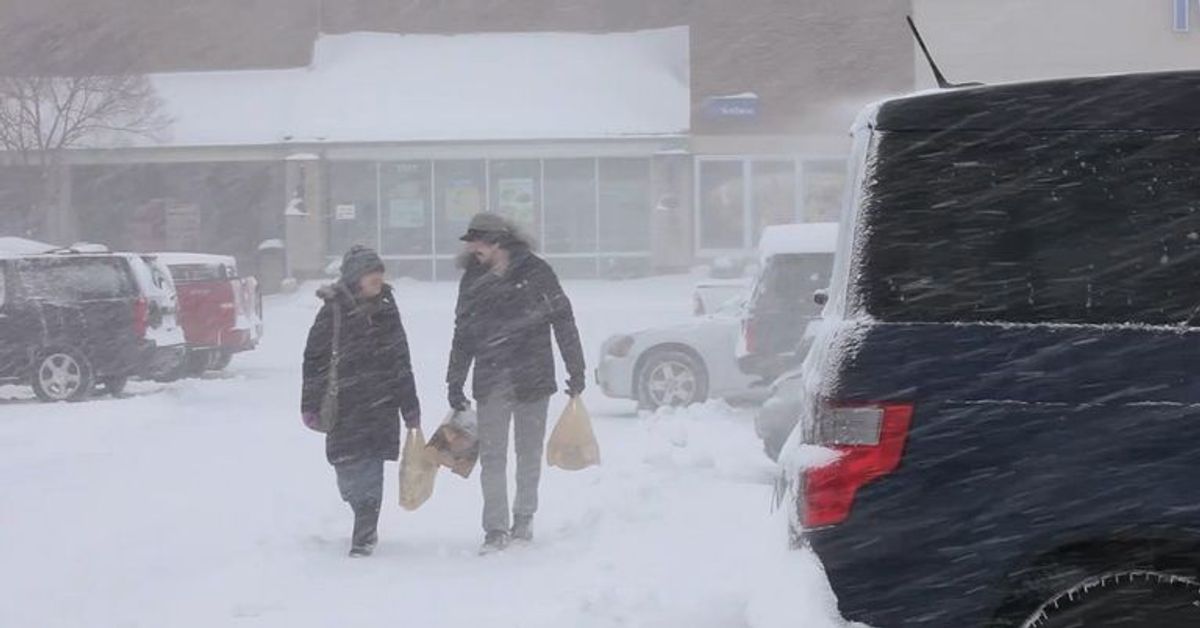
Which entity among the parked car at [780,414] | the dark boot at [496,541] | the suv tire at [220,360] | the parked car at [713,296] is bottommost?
A: the suv tire at [220,360]

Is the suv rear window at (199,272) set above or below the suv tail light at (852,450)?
below

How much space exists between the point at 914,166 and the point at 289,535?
637cm

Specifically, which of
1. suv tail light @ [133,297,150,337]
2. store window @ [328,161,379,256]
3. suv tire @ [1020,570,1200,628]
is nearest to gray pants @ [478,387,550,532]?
suv tire @ [1020,570,1200,628]

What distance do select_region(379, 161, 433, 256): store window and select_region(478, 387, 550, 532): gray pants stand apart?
1075 inches

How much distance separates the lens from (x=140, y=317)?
18828mm

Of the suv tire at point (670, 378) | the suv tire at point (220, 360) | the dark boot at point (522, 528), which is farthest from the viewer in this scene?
the suv tire at point (220, 360)

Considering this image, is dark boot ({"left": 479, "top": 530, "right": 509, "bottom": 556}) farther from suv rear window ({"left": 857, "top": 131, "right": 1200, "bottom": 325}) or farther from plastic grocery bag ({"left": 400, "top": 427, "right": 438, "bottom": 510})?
suv rear window ({"left": 857, "top": 131, "right": 1200, "bottom": 325})

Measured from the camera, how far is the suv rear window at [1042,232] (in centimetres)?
407

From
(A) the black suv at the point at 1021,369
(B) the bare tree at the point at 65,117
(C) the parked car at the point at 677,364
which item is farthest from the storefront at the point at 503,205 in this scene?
(A) the black suv at the point at 1021,369

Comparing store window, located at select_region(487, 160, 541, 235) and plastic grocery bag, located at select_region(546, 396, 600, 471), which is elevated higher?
store window, located at select_region(487, 160, 541, 235)

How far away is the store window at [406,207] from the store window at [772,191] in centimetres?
718

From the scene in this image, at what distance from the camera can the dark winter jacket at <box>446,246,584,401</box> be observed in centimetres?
912

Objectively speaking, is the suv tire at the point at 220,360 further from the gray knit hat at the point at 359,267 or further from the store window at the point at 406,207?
the store window at the point at 406,207

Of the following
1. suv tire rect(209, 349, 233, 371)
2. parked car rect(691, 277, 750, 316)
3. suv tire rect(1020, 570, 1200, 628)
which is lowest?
suv tire rect(209, 349, 233, 371)
